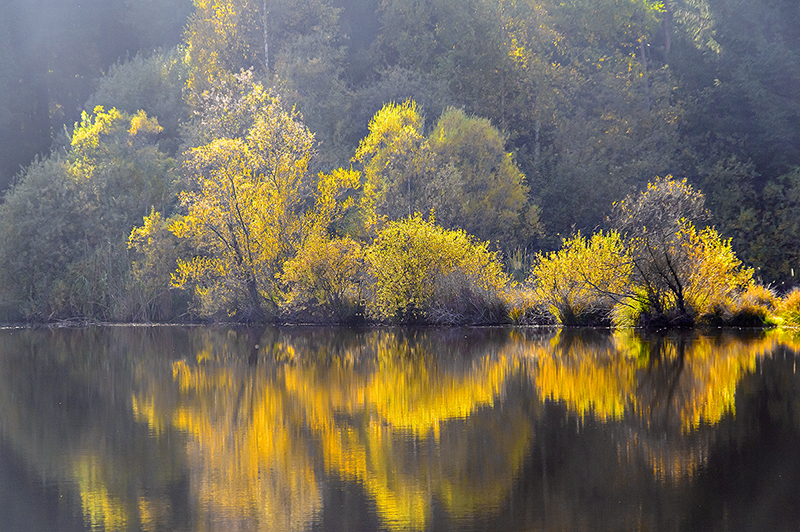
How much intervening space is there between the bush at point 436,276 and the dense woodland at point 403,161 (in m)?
0.08

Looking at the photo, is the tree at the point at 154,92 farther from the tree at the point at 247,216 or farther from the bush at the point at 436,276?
the bush at the point at 436,276

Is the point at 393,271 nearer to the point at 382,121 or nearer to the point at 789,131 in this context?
the point at 382,121

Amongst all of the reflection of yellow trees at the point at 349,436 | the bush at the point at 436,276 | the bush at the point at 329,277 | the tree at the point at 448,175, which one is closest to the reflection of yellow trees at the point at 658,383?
the reflection of yellow trees at the point at 349,436

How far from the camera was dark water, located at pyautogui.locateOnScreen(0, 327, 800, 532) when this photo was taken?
25.5 feet

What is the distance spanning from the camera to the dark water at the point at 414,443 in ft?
25.5

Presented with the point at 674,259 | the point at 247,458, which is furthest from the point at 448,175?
the point at 247,458

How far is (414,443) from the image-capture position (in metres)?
10.5

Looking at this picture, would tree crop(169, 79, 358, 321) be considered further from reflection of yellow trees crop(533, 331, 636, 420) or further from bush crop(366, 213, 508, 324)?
reflection of yellow trees crop(533, 331, 636, 420)

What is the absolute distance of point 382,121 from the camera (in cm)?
3912

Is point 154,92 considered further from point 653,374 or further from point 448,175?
point 653,374

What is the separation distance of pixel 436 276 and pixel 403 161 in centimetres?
914

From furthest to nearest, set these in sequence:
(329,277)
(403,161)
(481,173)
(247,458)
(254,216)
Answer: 1. (481,173)
2. (403,161)
3. (254,216)
4. (329,277)
5. (247,458)

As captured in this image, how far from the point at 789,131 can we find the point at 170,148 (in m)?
34.4

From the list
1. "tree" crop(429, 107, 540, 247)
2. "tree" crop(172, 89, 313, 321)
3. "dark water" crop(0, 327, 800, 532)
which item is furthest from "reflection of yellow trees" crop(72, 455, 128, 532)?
"tree" crop(429, 107, 540, 247)
